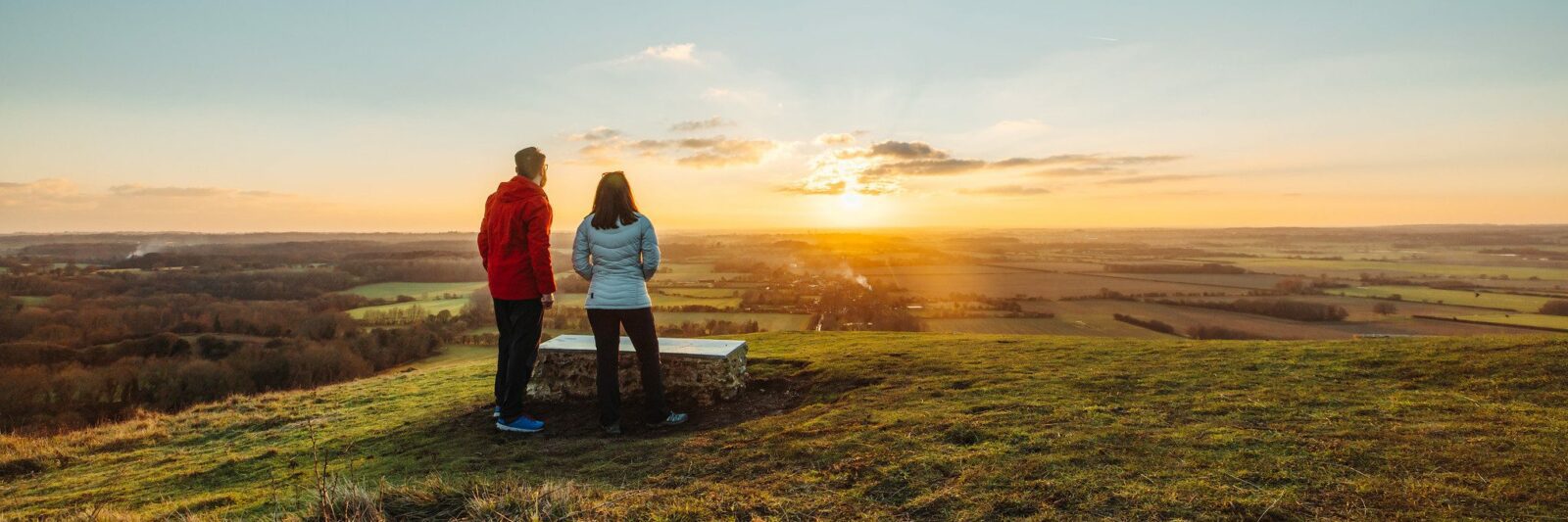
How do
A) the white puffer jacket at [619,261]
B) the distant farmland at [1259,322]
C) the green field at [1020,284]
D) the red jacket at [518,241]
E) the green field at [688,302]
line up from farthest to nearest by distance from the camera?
1. the green field at [1020,284]
2. the green field at [688,302]
3. the distant farmland at [1259,322]
4. the red jacket at [518,241]
5. the white puffer jacket at [619,261]

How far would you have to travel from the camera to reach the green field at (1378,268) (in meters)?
61.4

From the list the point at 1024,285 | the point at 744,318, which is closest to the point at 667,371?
the point at 744,318

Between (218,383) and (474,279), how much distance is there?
5702cm

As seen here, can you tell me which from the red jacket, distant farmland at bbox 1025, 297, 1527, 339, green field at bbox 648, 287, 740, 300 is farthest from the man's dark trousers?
green field at bbox 648, 287, 740, 300

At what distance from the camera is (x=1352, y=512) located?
10.0ft

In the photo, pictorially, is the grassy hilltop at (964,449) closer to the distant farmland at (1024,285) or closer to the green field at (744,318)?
the green field at (744,318)

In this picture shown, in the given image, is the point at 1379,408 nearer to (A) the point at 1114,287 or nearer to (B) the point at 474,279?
(A) the point at 1114,287

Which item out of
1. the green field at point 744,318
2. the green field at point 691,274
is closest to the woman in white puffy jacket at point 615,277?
the green field at point 744,318

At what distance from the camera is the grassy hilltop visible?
3.49 m

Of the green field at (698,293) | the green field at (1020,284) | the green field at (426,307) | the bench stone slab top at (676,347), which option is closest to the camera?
the bench stone slab top at (676,347)

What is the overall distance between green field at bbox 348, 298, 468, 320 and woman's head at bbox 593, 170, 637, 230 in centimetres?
6209

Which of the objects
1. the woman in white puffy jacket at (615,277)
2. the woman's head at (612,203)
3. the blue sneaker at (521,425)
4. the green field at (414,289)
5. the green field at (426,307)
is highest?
the woman's head at (612,203)

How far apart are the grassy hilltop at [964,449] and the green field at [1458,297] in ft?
176

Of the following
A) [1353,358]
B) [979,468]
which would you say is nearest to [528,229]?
[979,468]
